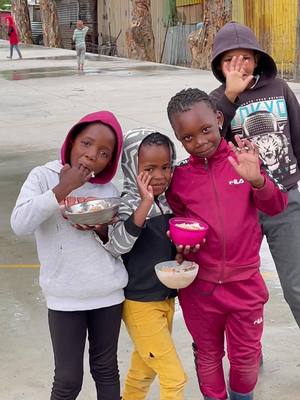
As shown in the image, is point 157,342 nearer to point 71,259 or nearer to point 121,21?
point 71,259

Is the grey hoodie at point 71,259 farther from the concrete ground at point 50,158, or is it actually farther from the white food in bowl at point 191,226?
the concrete ground at point 50,158

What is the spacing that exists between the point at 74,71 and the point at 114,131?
649 inches

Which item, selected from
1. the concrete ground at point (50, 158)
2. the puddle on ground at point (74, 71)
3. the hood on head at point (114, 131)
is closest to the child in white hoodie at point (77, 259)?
the hood on head at point (114, 131)

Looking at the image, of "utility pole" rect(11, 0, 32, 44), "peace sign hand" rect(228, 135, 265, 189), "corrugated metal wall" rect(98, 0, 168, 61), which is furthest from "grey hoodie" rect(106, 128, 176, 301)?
"utility pole" rect(11, 0, 32, 44)

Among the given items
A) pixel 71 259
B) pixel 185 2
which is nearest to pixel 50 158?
pixel 71 259

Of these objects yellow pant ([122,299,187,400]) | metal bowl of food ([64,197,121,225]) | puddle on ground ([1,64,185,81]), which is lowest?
puddle on ground ([1,64,185,81])

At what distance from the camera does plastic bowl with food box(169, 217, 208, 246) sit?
2.55 m

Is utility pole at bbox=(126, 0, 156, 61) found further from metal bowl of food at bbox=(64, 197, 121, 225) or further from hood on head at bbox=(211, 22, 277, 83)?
metal bowl of food at bbox=(64, 197, 121, 225)

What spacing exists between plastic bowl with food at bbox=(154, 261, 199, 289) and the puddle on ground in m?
15.0

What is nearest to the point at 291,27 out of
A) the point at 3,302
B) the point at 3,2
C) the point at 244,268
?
the point at 3,302

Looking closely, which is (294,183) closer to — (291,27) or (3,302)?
(3,302)

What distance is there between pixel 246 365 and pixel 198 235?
0.62 meters

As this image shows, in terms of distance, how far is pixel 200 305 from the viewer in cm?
281

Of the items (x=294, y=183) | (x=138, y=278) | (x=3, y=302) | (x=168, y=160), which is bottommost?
(x=3, y=302)
